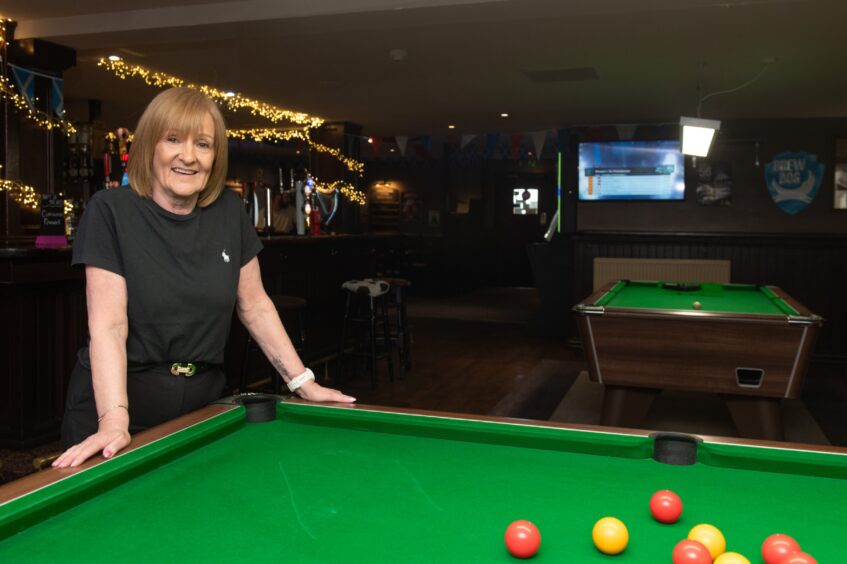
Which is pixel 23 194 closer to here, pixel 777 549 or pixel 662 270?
pixel 777 549

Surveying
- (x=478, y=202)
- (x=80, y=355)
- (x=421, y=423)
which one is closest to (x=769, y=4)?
(x=421, y=423)

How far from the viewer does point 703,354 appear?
365cm

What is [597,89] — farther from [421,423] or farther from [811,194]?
[421,423]

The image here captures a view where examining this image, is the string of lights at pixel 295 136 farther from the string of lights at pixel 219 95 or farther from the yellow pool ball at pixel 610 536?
the yellow pool ball at pixel 610 536

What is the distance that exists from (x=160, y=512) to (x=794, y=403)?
5207 mm

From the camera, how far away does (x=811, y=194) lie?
7.70 meters

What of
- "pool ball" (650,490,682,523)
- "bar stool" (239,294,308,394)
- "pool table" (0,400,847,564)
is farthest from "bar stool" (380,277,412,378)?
"pool ball" (650,490,682,523)

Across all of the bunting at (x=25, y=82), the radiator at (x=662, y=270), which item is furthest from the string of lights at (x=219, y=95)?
the radiator at (x=662, y=270)

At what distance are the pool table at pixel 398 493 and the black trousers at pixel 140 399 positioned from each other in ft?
0.73

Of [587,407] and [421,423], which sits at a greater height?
[421,423]

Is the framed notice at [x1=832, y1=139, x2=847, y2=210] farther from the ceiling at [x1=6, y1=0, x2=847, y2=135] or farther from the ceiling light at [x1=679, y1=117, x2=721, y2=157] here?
the ceiling light at [x1=679, y1=117, x2=721, y2=157]

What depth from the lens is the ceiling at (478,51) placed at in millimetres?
4379

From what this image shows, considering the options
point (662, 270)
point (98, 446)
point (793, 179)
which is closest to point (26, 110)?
point (98, 446)

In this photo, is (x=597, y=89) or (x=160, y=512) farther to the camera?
(x=597, y=89)
